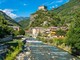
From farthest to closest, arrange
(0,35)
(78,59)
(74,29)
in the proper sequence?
(0,35) < (74,29) < (78,59)

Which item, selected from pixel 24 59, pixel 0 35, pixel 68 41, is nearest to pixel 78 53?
pixel 68 41

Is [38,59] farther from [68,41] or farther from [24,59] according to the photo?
[68,41]

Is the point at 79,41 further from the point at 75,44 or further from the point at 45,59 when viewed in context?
the point at 45,59

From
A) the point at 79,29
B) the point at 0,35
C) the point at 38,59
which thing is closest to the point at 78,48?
the point at 79,29

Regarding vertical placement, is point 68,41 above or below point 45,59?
above

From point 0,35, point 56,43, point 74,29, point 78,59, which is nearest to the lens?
point 78,59

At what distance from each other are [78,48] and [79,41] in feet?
6.58

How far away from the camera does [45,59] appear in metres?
85.5

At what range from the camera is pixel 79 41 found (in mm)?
81688

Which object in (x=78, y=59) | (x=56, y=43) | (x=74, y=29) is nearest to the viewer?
(x=78, y=59)

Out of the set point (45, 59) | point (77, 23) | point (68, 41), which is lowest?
point (45, 59)

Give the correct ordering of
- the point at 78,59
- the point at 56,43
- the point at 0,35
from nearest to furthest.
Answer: the point at 78,59, the point at 0,35, the point at 56,43

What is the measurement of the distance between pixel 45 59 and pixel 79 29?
13553 millimetres

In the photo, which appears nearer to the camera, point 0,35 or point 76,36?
point 76,36
